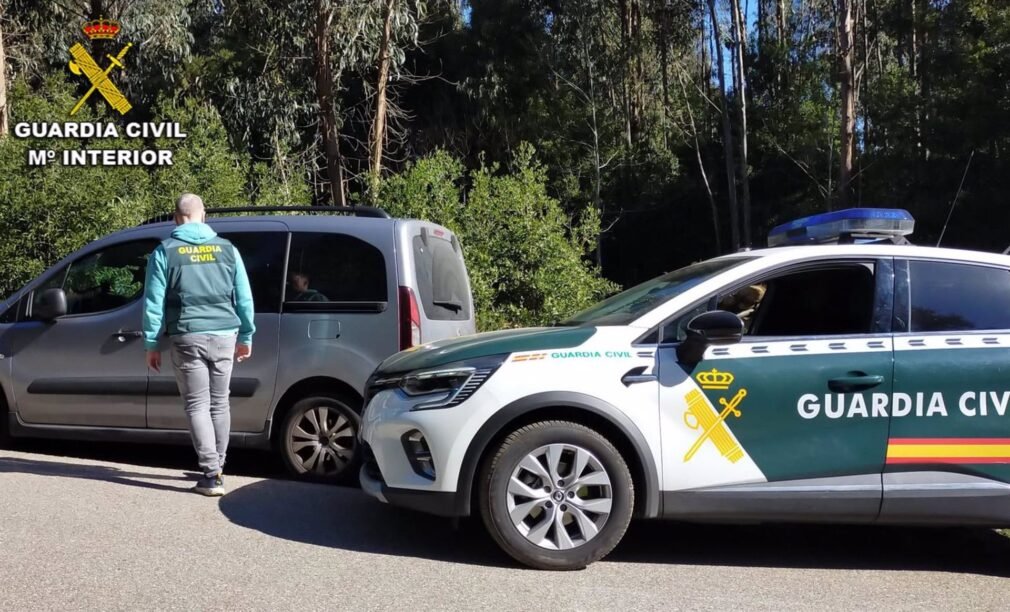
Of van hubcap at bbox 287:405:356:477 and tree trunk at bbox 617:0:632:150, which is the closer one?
van hubcap at bbox 287:405:356:477

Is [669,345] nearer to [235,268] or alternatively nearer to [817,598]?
[817,598]

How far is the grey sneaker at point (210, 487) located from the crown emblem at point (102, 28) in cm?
2008

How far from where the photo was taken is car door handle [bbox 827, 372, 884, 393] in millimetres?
4828

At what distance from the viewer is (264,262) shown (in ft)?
22.7

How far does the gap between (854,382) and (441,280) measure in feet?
10.4

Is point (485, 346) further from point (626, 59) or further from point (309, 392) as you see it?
point (626, 59)

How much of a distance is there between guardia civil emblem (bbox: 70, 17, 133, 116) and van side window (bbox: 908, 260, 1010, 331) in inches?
846

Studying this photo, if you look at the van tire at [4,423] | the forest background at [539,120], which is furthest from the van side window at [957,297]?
the forest background at [539,120]

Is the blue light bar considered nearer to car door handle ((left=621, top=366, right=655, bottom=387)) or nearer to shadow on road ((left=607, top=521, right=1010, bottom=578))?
car door handle ((left=621, top=366, right=655, bottom=387))

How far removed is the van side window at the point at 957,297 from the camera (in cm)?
495

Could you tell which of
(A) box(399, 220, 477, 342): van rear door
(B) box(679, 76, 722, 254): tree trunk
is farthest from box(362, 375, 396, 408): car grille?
(B) box(679, 76, 722, 254): tree trunk

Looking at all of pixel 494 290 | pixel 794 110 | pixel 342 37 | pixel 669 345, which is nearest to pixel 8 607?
pixel 669 345

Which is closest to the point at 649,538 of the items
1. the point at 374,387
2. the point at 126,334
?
the point at 374,387

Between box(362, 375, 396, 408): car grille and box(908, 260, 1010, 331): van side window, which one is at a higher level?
box(908, 260, 1010, 331): van side window
